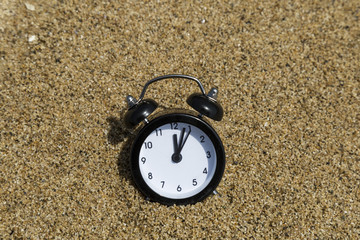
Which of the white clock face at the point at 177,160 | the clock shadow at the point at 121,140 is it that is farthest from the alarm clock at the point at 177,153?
the clock shadow at the point at 121,140

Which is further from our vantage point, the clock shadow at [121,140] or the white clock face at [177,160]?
the clock shadow at [121,140]

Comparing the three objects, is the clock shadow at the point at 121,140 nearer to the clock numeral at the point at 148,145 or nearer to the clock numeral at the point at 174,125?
the clock numeral at the point at 148,145

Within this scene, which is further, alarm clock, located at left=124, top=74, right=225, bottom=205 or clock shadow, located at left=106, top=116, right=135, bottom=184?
clock shadow, located at left=106, top=116, right=135, bottom=184

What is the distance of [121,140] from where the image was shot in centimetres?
202

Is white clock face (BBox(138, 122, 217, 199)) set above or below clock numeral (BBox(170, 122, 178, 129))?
below

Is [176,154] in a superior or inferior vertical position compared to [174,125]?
inferior

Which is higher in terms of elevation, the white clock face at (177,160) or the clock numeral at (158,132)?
the clock numeral at (158,132)

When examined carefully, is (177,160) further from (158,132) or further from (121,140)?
(121,140)

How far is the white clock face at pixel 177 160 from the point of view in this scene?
179 centimetres

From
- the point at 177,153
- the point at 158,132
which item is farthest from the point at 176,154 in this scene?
the point at 158,132

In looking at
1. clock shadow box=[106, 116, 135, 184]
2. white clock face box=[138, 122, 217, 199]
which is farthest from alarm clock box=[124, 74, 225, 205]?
clock shadow box=[106, 116, 135, 184]

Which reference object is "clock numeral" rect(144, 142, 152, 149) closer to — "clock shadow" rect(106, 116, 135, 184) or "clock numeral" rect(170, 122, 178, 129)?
"clock numeral" rect(170, 122, 178, 129)

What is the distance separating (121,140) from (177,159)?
412mm

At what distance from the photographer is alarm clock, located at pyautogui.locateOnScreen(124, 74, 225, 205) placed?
1.75 meters
